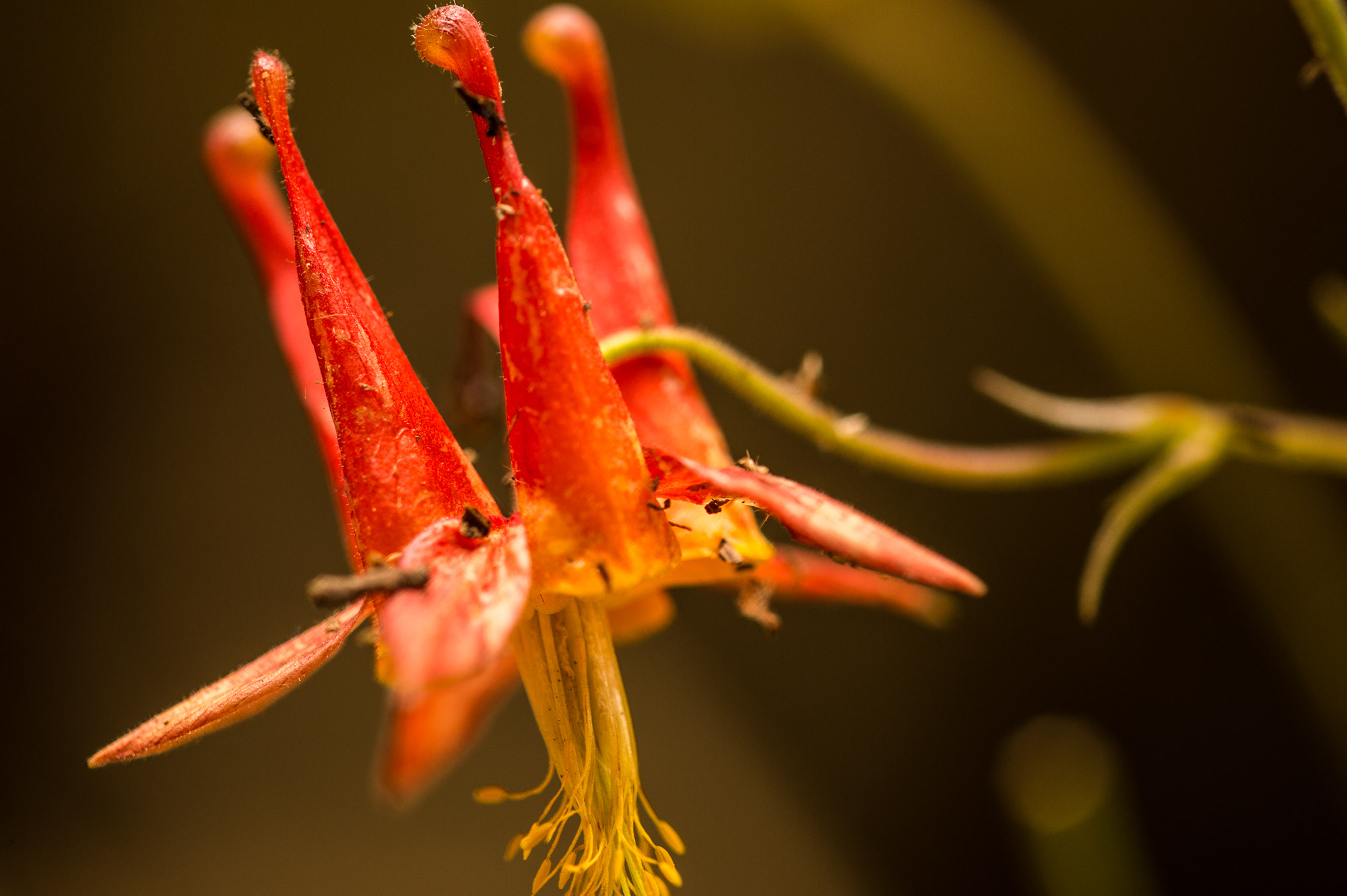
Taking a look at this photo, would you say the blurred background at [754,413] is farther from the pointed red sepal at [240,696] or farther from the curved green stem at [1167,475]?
the pointed red sepal at [240,696]

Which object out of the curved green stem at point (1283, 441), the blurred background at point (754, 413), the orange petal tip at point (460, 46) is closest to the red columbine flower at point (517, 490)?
the orange petal tip at point (460, 46)

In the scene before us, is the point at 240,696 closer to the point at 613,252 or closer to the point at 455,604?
the point at 455,604

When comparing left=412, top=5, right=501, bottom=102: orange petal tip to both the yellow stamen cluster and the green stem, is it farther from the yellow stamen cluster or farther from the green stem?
the green stem

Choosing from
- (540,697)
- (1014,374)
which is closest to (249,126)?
(540,697)

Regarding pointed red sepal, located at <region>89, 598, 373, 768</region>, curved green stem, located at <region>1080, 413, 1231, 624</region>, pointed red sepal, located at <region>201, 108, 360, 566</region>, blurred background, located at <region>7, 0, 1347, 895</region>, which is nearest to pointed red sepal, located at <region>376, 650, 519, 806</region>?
pointed red sepal, located at <region>201, 108, 360, 566</region>

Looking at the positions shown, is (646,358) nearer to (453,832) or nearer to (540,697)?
(540,697)

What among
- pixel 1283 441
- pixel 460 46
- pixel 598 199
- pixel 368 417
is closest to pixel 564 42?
pixel 598 199

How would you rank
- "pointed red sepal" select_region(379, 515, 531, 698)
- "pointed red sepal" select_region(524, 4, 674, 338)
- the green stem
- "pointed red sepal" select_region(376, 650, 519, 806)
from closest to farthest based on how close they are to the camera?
"pointed red sepal" select_region(379, 515, 531, 698) → the green stem → "pointed red sepal" select_region(524, 4, 674, 338) → "pointed red sepal" select_region(376, 650, 519, 806)
